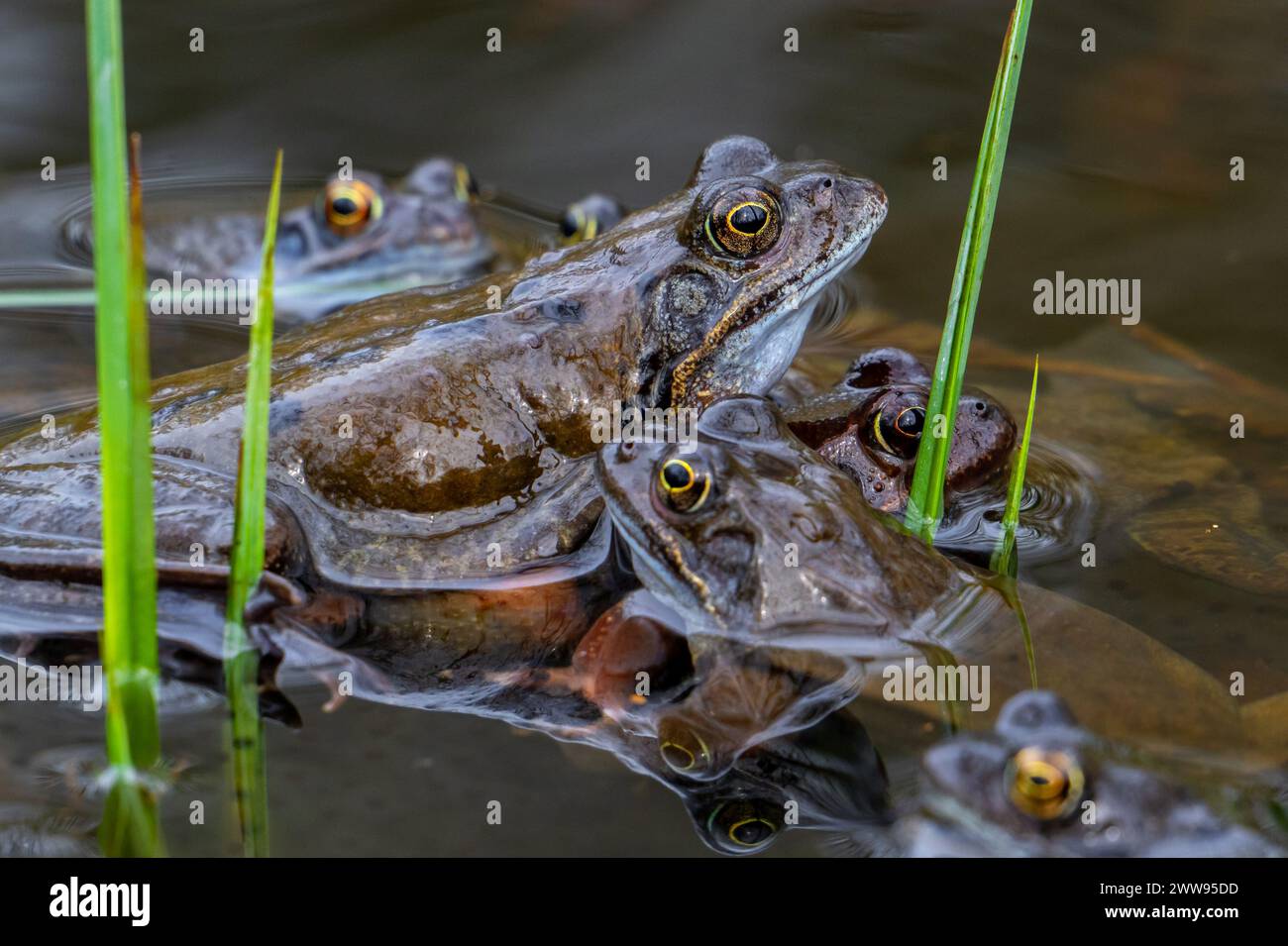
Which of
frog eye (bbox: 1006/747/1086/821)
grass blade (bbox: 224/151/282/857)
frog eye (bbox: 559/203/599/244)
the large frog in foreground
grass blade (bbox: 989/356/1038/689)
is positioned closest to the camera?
grass blade (bbox: 224/151/282/857)

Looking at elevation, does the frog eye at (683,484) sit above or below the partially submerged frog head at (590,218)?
below

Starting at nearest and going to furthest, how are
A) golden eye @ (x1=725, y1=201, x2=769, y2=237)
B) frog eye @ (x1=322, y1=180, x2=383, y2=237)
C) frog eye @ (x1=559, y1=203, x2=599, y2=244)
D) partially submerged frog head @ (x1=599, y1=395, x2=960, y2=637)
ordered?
partially submerged frog head @ (x1=599, y1=395, x2=960, y2=637), golden eye @ (x1=725, y1=201, x2=769, y2=237), frog eye @ (x1=559, y1=203, x2=599, y2=244), frog eye @ (x1=322, y1=180, x2=383, y2=237)

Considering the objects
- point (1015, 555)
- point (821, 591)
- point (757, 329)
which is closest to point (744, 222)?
point (757, 329)

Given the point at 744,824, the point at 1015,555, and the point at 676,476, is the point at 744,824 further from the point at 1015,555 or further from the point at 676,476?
the point at 1015,555

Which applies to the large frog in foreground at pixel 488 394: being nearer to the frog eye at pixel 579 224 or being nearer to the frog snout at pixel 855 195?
the frog snout at pixel 855 195

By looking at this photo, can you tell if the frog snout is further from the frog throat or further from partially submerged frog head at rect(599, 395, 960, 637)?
partially submerged frog head at rect(599, 395, 960, 637)

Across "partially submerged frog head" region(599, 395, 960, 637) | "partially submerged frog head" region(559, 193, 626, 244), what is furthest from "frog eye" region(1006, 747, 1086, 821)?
"partially submerged frog head" region(559, 193, 626, 244)

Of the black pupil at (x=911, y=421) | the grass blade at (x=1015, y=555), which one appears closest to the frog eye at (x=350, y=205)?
the black pupil at (x=911, y=421)
